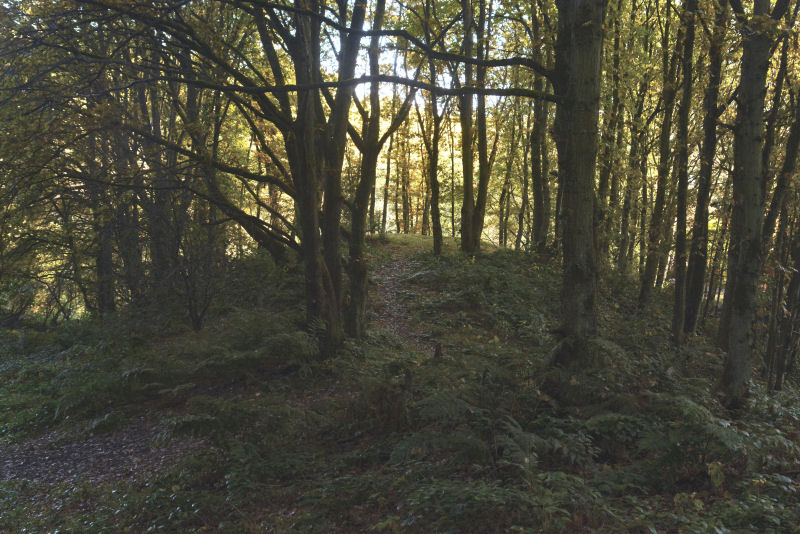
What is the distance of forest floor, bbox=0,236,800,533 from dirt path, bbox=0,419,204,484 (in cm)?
3

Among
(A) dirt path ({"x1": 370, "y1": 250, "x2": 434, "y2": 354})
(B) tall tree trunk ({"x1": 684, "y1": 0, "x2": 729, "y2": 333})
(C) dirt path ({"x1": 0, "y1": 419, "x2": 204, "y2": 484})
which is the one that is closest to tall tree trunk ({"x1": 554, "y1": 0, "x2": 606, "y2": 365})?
(B) tall tree trunk ({"x1": 684, "y1": 0, "x2": 729, "y2": 333})

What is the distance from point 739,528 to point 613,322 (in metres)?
8.59

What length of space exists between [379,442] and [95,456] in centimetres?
389

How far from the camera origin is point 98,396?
7.72m

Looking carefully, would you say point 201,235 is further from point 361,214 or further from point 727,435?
point 727,435

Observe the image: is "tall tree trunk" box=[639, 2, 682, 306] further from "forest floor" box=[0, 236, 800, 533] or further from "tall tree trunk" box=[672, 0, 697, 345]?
"forest floor" box=[0, 236, 800, 533]

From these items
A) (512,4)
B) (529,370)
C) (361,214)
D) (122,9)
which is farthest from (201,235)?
(512,4)

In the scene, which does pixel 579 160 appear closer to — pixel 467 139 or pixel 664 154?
pixel 664 154

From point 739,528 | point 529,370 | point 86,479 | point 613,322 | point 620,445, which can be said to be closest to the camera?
point 739,528

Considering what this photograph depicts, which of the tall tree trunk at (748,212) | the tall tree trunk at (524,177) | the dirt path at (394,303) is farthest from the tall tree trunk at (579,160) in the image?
the tall tree trunk at (524,177)

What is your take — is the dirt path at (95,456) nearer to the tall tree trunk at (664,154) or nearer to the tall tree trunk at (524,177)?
the tall tree trunk at (664,154)

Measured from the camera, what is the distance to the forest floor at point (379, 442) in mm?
3820

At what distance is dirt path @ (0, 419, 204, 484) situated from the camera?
5.93 metres

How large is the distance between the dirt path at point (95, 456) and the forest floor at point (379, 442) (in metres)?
0.03
